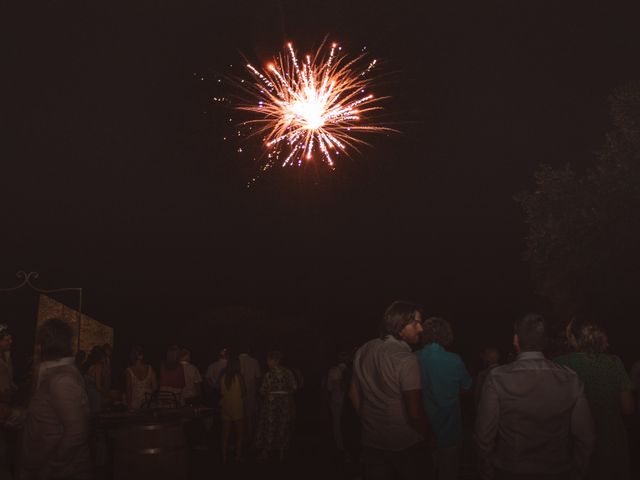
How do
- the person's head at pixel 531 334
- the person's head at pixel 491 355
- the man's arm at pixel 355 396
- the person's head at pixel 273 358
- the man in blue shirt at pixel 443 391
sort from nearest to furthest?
the person's head at pixel 531 334 → the man's arm at pixel 355 396 → the man in blue shirt at pixel 443 391 → the person's head at pixel 491 355 → the person's head at pixel 273 358

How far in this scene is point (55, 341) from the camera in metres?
4.94

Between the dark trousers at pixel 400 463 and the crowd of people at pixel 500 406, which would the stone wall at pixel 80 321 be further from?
the dark trousers at pixel 400 463

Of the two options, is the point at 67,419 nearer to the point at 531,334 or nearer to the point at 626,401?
the point at 531,334

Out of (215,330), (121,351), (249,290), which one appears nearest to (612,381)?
(121,351)

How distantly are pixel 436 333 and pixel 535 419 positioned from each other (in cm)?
222

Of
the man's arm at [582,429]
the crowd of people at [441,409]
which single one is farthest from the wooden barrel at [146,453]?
the man's arm at [582,429]

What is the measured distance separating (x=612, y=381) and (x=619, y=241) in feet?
39.7

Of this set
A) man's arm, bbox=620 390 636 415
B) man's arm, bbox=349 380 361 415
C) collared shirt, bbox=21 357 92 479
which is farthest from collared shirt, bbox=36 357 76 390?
man's arm, bbox=620 390 636 415

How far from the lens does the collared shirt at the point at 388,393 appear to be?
199 inches

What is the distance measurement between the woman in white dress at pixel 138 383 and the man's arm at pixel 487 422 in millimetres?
7782

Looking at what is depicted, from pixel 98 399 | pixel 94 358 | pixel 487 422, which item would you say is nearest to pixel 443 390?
pixel 487 422

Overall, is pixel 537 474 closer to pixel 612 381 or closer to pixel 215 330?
pixel 612 381

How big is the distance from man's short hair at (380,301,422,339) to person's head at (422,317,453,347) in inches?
49.6

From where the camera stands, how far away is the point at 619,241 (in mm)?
16688
